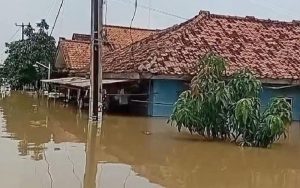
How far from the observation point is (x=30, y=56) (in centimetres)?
4572

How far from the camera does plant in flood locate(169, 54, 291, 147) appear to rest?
13297 millimetres

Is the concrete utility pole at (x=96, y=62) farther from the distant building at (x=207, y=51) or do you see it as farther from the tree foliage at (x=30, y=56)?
the tree foliage at (x=30, y=56)

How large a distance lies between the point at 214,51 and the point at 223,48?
0.91 meters

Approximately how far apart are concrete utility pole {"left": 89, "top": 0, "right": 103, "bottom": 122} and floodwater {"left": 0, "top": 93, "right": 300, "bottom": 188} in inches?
52.8

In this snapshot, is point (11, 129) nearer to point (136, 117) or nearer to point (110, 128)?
point (110, 128)

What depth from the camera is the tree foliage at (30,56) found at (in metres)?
45.7

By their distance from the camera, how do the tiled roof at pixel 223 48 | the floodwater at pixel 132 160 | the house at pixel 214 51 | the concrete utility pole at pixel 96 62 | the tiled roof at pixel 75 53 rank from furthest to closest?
the tiled roof at pixel 75 53 → the tiled roof at pixel 223 48 → the house at pixel 214 51 → the concrete utility pole at pixel 96 62 → the floodwater at pixel 132 160

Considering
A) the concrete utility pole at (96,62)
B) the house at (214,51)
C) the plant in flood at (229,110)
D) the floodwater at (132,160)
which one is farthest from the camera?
the house at (214,51)

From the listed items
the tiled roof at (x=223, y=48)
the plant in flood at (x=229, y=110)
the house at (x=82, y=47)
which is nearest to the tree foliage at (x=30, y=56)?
the house at (x=82, y=47)

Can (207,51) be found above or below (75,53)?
below

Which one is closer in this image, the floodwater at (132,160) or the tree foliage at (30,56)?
the floodwater at (132,160)

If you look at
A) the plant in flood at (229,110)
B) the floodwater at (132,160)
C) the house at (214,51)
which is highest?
the house at (214,51)

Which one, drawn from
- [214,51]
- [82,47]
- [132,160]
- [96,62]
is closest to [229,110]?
[132,160]

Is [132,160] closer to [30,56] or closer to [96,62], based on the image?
[96,62]
